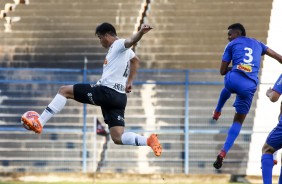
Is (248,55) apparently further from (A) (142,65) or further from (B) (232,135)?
(A) (142,65)

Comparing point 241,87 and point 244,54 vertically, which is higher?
point 244,54

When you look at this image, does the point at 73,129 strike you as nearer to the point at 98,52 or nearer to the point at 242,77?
the point at 98,52

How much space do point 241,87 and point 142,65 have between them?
272 inches

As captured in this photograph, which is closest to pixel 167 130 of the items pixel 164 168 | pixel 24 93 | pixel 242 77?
pixel 164 168

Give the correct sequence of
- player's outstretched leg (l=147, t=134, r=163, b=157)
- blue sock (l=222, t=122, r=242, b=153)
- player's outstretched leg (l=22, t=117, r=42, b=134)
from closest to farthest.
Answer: player's outstretched leg (l=147, t=134, r=163, b=157) < player's outstretched leg (l=22, t=117, r=42, b=134) < blue sock (l=222, t=122, r=242, b=153)

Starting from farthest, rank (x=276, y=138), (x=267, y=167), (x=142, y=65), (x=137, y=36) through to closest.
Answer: (x=142, y=65)
(x=137, y=36)
(x=267, y=167)
(x=276, y=138)

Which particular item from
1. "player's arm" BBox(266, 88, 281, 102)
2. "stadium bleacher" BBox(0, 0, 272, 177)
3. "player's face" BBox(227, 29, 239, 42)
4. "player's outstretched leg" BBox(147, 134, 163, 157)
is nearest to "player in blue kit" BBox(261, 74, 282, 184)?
"player's arm" BBox(266, 88, 281, 102)

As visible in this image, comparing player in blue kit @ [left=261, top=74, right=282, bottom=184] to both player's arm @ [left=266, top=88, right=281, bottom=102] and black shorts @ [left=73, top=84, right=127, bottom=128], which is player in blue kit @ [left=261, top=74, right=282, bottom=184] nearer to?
player's arm @ [left=266, top=88, right=281, bottom=102]

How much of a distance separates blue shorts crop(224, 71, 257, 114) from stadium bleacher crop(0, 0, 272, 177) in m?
4.25

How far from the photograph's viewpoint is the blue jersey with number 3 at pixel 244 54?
11.5 meters

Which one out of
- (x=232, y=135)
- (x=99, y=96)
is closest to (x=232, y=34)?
(x=232, y=135)

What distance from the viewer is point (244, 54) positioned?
1151cm

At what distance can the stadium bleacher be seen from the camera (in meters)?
16.0

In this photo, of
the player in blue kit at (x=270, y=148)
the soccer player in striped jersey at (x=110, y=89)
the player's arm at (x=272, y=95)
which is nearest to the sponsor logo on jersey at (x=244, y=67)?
the soccer player in striped jersey at (x=110, y=89)
